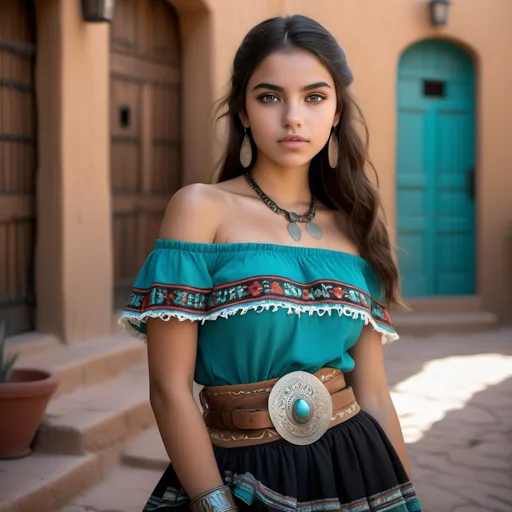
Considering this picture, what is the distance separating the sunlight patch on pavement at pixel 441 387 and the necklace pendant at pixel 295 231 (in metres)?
3.51

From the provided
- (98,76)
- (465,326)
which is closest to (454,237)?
(465,326)

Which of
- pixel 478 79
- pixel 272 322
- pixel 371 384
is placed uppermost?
pixel 478 79

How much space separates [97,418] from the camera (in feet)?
15.7

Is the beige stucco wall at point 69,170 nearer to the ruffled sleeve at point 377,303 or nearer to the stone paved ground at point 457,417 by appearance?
the stone paved ground at point 457,417

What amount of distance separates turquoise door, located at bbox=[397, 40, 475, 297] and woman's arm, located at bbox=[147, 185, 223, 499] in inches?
293

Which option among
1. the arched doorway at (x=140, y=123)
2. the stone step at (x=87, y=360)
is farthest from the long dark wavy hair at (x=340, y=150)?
the arched doorway at (x=140, y=123)

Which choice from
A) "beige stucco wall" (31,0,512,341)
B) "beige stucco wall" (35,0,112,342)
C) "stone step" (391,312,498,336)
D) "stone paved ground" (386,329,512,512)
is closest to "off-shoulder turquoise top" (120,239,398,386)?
"beige stucco wall" (31,0,512,341)

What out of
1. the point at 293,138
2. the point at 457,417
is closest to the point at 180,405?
the point at 293,138

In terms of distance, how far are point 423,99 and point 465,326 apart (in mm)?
2132

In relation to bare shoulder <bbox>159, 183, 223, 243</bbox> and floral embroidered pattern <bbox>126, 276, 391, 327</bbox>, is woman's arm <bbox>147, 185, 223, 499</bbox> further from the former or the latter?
bare shoulder <bbox>159, 183, 223, 243</bbox>

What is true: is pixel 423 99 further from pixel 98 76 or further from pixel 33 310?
pixel 33 310

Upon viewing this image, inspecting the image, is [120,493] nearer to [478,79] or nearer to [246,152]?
[246,152]

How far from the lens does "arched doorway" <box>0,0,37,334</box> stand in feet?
18.3

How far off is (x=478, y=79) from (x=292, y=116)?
7.64 metres
